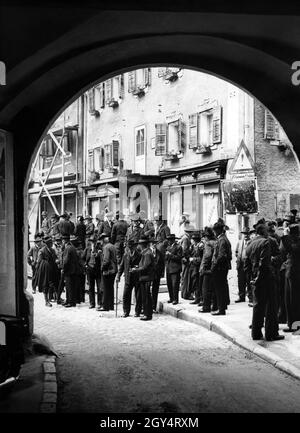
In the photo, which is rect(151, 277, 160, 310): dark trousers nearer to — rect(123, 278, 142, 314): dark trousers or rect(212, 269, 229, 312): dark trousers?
rect(123, 278, 142, 314): dark trousers

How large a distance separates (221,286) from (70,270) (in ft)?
14.3

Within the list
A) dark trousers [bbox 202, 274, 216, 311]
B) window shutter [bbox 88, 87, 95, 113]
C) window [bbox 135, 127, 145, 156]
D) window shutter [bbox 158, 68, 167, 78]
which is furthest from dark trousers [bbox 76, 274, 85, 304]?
window shutter [bbox 88, 87, 95, 113]

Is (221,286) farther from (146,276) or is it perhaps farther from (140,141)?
(140,141)

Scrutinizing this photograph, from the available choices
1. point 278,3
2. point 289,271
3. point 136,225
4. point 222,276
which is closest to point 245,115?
point 136,225

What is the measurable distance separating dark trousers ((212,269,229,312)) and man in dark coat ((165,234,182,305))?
6.60ft

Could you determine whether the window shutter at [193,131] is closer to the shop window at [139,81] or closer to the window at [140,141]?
the shop window at [139,81]

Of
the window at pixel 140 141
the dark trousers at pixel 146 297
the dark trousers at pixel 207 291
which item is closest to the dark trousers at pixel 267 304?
the dark trousers at pixel 207 291

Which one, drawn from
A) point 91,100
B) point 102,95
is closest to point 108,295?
point 102,95

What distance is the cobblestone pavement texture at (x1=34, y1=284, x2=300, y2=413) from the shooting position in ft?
24.3

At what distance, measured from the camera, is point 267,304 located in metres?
10.6

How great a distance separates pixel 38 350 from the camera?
9.94 metres

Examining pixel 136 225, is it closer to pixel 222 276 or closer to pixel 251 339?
pixel 222 276

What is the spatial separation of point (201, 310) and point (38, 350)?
16.8 feet

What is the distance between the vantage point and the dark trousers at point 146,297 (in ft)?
45.0
